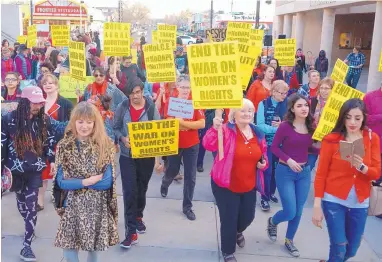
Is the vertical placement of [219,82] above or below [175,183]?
above

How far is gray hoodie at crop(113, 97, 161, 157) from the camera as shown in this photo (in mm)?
4785

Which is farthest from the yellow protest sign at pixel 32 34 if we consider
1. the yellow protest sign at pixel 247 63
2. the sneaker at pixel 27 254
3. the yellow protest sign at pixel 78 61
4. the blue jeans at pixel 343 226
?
the blue jeans at pixel 343 226

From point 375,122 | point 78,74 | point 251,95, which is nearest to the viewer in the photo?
point 375,122

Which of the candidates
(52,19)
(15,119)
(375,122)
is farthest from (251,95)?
(52,19)

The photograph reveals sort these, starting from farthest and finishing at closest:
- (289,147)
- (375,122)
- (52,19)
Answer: (52,19) → (375,122) → (289,147)

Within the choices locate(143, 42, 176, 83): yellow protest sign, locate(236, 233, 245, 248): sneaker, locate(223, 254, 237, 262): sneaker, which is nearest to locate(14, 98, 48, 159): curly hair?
locate(223, 254, 237, 262): sneaker

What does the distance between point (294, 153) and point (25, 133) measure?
103 inches

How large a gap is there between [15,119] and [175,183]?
3181mm

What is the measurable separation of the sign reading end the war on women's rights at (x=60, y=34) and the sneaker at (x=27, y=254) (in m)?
7.86

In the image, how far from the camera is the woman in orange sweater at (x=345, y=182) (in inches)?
147

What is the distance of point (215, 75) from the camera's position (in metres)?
4.12

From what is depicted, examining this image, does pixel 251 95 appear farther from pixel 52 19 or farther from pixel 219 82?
pixel 52 19

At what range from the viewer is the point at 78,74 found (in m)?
7.57

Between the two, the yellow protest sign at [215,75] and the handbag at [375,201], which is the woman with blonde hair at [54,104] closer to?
the yellow protest sign at [215,75]
